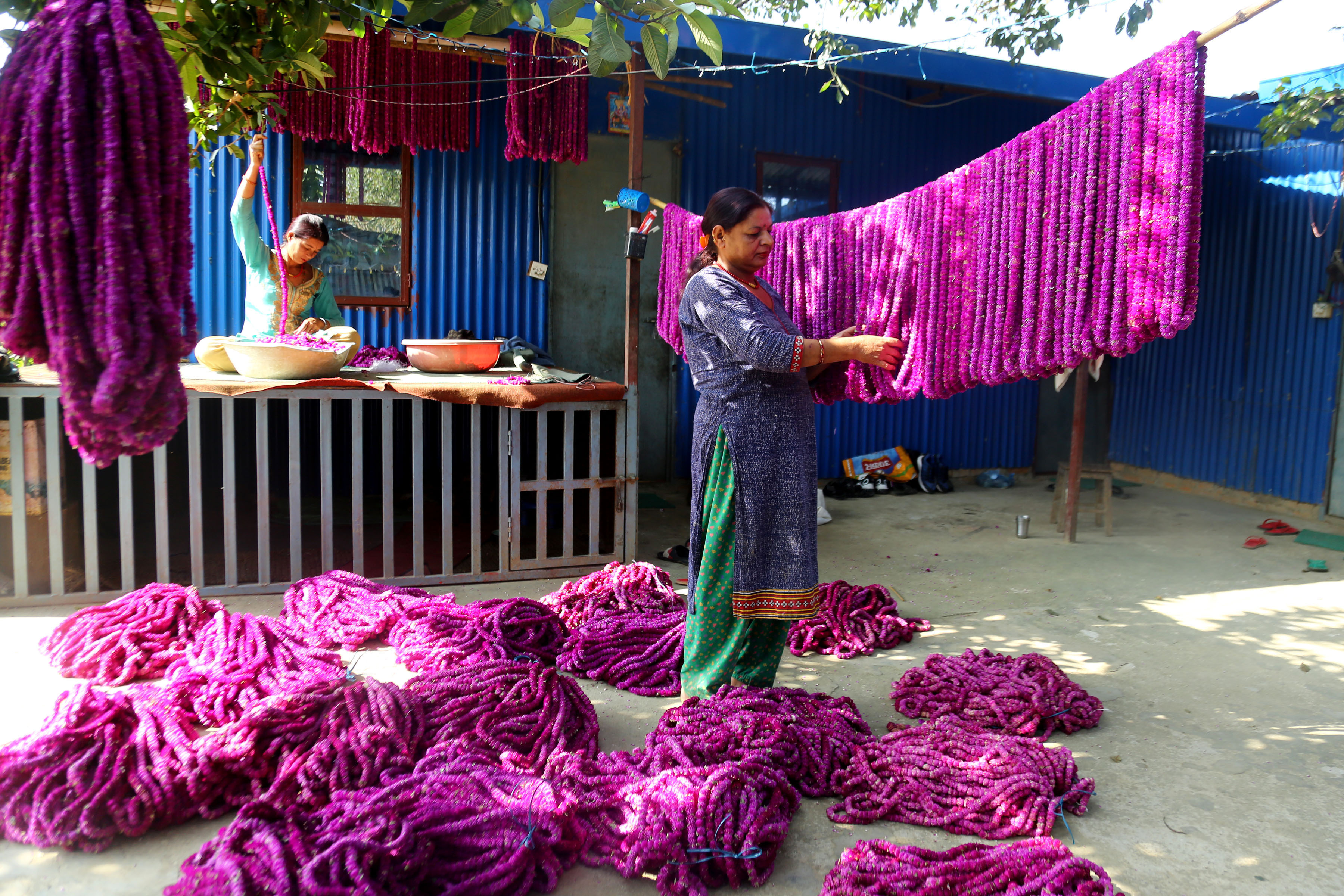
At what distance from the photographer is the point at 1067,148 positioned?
274cm

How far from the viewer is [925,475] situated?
339 inches

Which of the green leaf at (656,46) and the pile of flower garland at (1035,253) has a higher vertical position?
the green leaf at (656,46)

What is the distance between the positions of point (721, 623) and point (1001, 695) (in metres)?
1.10

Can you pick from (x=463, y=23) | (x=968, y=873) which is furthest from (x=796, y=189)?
(x=968, y=873)

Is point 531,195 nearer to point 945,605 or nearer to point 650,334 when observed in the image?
point 650,334

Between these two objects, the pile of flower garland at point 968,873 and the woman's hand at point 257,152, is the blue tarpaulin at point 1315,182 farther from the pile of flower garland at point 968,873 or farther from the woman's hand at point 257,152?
the woman's hand at point 257,152

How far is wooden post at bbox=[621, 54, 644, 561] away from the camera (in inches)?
207

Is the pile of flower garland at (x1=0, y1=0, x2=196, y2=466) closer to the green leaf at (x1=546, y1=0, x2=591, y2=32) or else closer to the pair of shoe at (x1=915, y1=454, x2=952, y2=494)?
the green leaf at (x1=546, y1=0, x2=591, y2=32)

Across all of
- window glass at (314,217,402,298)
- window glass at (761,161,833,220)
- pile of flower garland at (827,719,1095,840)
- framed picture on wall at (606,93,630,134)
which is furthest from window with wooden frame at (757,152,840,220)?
pile of flower garland at (827,719,1095,840)

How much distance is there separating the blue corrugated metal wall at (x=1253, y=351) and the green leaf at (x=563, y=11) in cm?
Answer: 779

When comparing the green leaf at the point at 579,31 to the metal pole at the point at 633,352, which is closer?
the green leaf at the point at 579,31

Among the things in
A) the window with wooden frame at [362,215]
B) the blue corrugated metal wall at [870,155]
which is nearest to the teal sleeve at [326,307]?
the window with wooden frame at [362,215]

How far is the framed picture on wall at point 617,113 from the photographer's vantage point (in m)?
7.60

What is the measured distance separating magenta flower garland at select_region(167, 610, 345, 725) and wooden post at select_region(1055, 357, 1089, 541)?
5214mm
